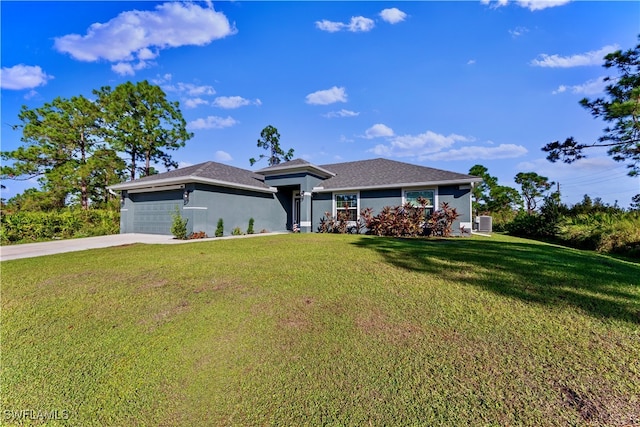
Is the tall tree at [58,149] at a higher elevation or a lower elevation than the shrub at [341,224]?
higher

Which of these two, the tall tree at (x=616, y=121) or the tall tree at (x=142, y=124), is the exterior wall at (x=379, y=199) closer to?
the tall tree at (x=616, y=121)

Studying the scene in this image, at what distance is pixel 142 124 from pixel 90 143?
4.53 meters

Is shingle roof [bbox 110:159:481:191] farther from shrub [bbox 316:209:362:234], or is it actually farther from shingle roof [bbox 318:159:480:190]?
shrub [bbox 316:209:362:234]

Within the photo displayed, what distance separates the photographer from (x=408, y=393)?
2213mm

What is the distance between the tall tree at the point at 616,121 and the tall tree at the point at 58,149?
108ft

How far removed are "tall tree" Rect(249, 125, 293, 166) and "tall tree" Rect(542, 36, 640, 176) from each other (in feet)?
101

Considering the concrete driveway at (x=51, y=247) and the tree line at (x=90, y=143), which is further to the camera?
the tree line at (x=90, y=143)

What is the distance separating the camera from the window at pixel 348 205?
15195 mm

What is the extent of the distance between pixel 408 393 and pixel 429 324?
3.86 ft

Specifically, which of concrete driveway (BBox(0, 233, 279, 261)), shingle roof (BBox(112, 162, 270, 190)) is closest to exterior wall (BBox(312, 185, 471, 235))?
shingle roof (BBox(112, 162, 270, 190))

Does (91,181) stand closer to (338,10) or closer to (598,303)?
(338,10)

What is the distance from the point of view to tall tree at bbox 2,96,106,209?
21.0 meters

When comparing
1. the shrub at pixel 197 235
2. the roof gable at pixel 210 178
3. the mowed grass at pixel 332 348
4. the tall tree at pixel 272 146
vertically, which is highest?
the tall tree at pixel 272 146

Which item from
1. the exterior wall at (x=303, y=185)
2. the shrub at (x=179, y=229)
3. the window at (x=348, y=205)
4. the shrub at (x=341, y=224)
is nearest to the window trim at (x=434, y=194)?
the shrub at (x=341, y=224)
